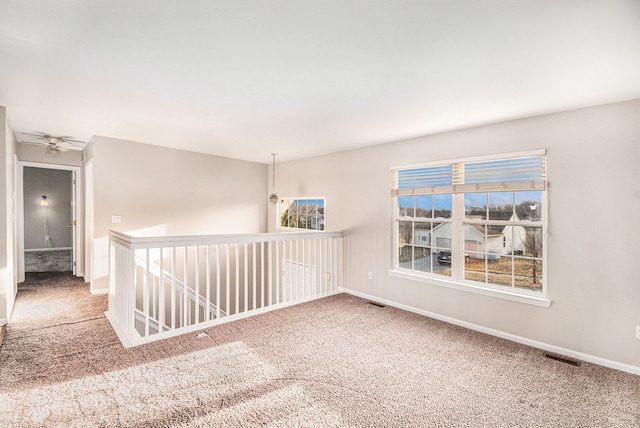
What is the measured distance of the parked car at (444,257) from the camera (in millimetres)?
3828

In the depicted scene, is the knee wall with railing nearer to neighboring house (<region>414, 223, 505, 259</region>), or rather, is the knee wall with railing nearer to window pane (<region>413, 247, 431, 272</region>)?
window pane (<region>413, 247, 431, 272</region>)

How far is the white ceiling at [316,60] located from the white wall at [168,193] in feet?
3.88

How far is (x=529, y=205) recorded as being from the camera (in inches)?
125

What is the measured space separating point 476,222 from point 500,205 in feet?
1.02

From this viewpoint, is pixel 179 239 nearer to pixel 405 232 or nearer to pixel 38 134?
pixel 405 232

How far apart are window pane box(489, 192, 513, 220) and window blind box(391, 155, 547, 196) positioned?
3.8 inches

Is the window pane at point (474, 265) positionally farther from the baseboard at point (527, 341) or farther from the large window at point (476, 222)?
the baseboard at point (527, 341)

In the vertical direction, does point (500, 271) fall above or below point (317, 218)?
below

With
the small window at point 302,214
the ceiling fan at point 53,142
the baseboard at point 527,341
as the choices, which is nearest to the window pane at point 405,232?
the baseboard at point 527,341

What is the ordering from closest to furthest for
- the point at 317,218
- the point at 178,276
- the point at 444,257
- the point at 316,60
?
1. the point at 316,60
2. the point at 444,257
3. the point at 178,276
4. the point at 317,218

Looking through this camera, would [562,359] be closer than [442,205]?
Yes

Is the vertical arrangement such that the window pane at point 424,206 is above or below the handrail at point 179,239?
above

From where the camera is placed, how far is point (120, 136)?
14.4ft

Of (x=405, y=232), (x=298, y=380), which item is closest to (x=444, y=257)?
(x=405, y=232)
